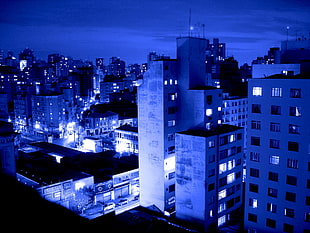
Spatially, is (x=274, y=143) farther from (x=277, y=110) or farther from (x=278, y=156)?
(x=277, y=110)

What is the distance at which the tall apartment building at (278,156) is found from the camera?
2269 cm

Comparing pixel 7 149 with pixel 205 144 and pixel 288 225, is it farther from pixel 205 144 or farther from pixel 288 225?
pixel 288 225

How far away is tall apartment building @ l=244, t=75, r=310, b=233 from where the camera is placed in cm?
2269

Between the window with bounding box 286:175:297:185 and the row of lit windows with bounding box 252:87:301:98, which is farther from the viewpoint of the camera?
the window with bounding box 286:175:297:185

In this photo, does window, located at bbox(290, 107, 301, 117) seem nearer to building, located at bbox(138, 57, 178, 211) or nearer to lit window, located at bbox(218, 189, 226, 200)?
lit window, located at bbox(218, 189, 226, 200)

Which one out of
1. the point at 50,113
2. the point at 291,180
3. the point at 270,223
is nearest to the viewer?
the point at 291,180

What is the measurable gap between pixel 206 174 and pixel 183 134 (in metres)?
4.43

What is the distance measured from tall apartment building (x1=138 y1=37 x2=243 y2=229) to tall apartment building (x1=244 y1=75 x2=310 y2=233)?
204 inches

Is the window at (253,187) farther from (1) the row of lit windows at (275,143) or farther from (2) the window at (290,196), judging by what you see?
(1) the row of lit windows at (275,143)

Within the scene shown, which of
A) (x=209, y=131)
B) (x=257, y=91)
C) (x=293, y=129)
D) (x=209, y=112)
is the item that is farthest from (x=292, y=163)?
(x=209, y=112)

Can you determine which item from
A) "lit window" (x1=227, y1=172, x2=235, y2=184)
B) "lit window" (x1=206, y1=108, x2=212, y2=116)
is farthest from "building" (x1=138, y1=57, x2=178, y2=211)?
"lit window" (x1=227, y1=172, x2=235, y2=184)

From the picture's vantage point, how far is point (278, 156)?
23.8 m

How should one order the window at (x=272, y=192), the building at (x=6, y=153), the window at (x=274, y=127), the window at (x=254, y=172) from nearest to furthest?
the building at (x=6, y=153)
the window at (x=274, y=127)
the window at (x=272, y=192)
the window at (x=254, y=172)

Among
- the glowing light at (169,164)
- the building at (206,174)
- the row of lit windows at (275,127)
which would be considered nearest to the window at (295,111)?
the row of lit windows at (275,127)
